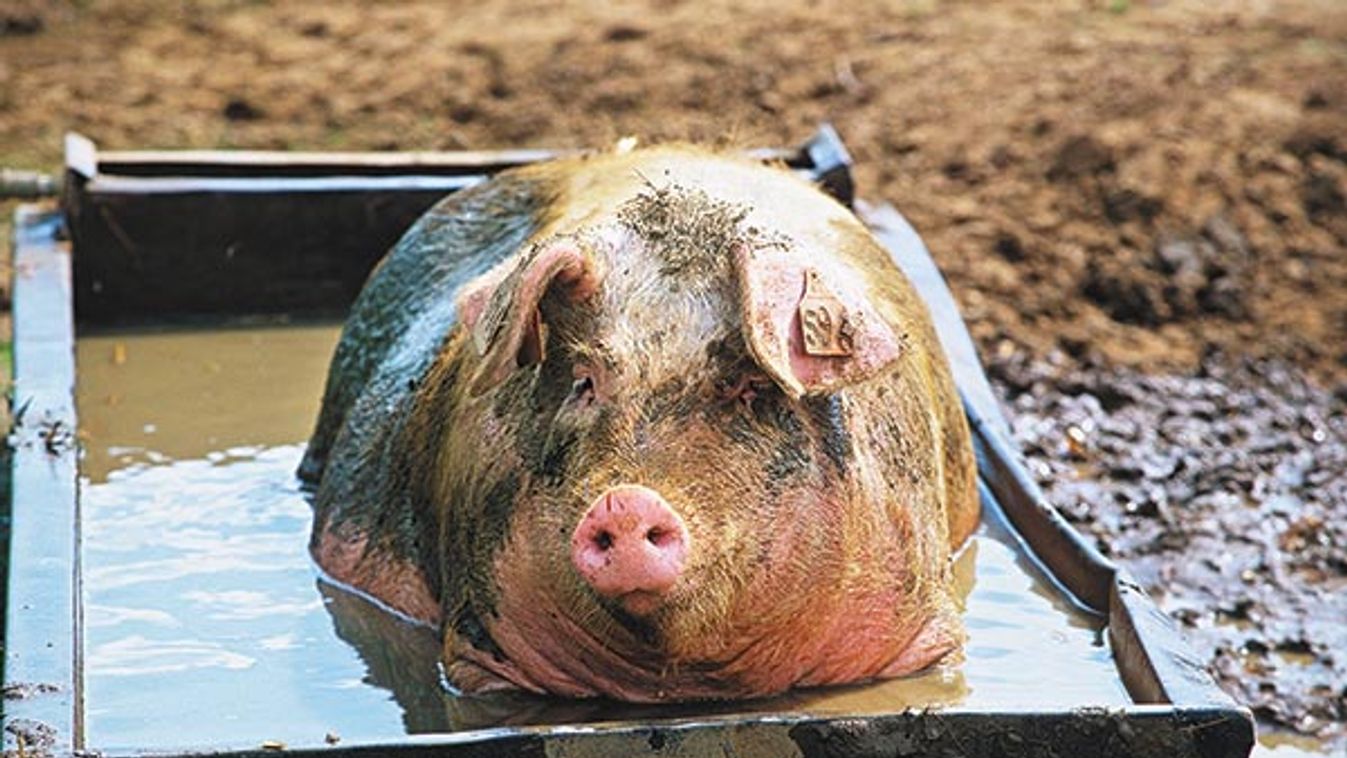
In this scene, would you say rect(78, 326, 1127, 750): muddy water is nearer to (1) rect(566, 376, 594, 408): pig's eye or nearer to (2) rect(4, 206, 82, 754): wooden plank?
(2) rect(4, 206, 82, 754): wooden plank

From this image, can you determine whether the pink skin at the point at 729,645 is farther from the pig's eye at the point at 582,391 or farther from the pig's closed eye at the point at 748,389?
the pig's eye at the point at 582,391

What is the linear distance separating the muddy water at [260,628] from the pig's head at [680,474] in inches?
5.5

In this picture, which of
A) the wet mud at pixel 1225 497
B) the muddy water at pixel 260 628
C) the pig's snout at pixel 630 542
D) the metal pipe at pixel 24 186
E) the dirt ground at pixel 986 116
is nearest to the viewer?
the pig's snout at pixel 630 542

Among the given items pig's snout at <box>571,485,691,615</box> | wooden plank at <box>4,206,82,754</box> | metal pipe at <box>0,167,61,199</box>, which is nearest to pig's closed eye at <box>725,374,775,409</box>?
pig's snout at <box>571,485,691,615</box>

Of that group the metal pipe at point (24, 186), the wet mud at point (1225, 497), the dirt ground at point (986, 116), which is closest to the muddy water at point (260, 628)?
the wet mud at point (1225, 497)

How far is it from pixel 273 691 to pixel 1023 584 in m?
1.80

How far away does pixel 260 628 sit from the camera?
5809 mm

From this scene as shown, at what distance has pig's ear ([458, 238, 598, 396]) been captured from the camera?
4.83m

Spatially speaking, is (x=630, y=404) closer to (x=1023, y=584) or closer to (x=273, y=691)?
(x=273, y=691)

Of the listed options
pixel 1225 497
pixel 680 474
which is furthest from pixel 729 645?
pixel 1225 497

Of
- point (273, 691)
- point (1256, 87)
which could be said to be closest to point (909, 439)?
point (273, 691)

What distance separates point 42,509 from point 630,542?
1734 mm

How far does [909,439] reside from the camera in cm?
546

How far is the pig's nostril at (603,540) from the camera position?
14.8 feet
